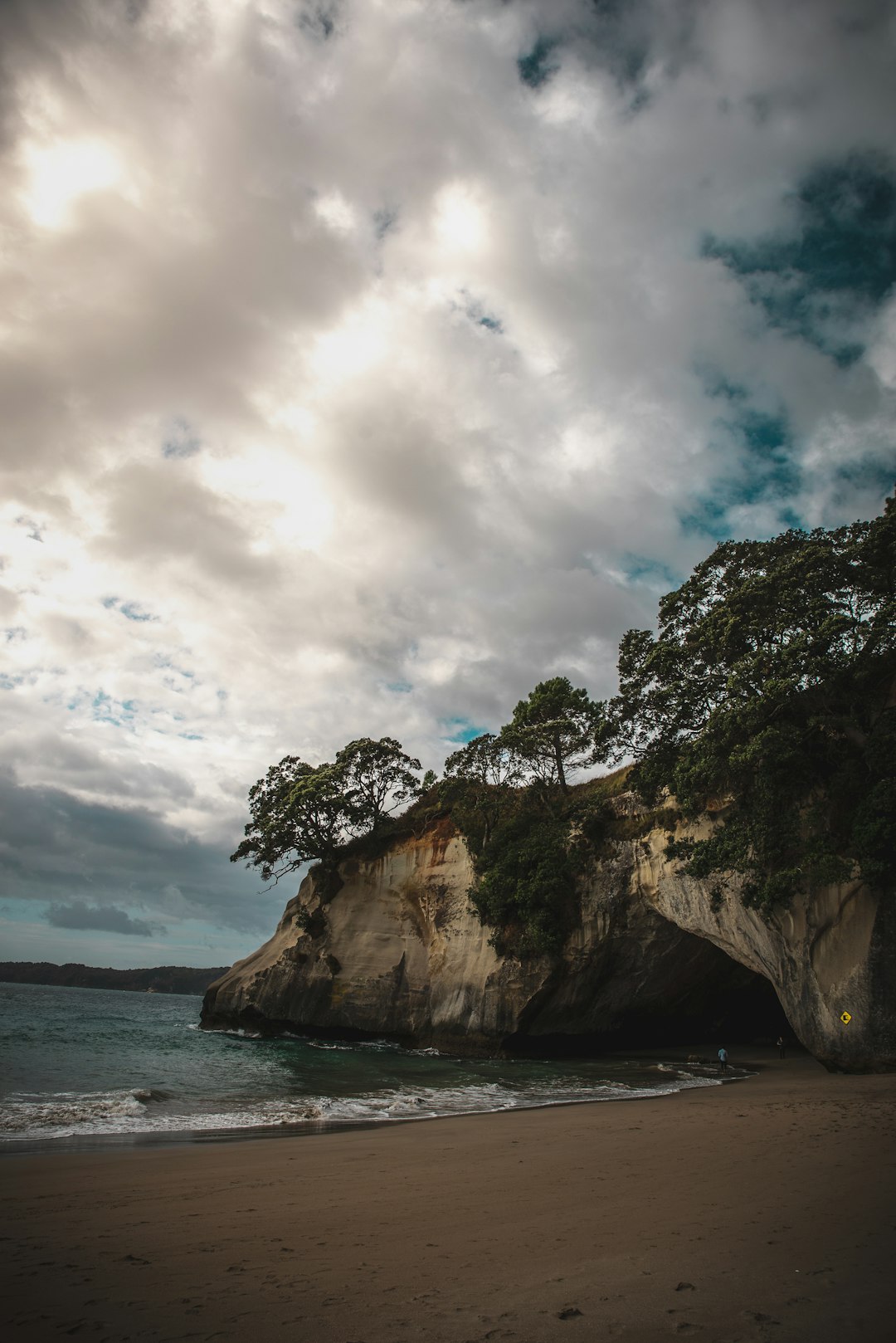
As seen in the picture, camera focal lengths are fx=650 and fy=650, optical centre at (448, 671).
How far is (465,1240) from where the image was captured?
17.9 ft

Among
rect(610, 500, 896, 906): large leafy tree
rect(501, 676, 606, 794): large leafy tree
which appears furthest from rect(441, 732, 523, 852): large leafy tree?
rect(610, 500, 896, 906): large leafy tree

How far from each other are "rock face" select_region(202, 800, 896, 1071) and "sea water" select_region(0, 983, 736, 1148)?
2.48 m

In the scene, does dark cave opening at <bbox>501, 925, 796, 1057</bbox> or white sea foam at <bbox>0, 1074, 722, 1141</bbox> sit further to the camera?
dark cave opening at <bbox>501, 925, 796, 1057</bbox>

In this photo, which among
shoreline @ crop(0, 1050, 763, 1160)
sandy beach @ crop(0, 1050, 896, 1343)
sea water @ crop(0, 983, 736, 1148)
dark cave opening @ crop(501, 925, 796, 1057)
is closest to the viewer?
sandy beach @ crop(0, 1050, 896, 1343)

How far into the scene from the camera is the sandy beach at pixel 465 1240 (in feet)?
12.9

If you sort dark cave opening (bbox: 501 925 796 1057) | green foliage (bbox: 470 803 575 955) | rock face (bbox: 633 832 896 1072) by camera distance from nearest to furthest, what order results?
1. rock face (bbox: 633 832 896 1072)
2. green foliage (bbox: 470 803 575 955)
3. dark cave opening (bbox: 501 925 796 1057)

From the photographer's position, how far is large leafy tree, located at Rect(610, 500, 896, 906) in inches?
651

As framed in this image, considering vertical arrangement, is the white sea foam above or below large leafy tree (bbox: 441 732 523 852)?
below

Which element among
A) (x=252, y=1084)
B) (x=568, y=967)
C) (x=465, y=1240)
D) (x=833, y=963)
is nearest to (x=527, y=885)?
(x=568, y=967)

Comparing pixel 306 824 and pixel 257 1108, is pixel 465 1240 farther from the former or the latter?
pixel 306 824

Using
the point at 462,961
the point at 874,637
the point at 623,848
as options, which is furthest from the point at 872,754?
the point at 462,961

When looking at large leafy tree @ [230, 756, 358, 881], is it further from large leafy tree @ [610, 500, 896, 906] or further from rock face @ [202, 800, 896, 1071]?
large leafy tree @ [610, 500, 896, 906]

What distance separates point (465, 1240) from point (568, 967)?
24048 mm

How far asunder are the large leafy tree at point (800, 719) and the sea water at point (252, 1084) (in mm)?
7163
